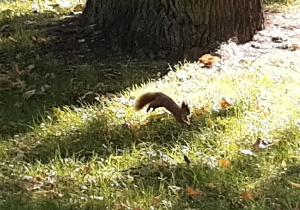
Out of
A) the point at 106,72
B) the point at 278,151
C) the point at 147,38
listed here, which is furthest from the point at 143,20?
the point at 278,151

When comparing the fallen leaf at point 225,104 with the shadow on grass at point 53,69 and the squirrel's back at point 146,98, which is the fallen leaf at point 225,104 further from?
the shadow on grass at point 53,69

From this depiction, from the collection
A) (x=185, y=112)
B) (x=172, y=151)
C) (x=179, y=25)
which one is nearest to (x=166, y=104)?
(x=185, y=112)

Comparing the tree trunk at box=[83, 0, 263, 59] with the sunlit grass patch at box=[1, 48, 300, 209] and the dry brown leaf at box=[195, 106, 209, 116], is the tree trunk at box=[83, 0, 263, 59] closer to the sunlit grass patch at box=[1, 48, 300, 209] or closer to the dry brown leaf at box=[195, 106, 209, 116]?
the sunlit grass patch at box=[1, 48, 300, 209]

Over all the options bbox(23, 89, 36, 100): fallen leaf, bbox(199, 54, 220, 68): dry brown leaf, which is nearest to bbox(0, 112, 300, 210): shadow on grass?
bbox(23, 89, 36, 100): fallen leaf

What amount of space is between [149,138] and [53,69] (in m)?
1.49

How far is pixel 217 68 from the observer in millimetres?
4551

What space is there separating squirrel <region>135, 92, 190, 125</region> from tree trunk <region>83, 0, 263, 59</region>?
3.76 feet

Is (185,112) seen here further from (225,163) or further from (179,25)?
(179,25)

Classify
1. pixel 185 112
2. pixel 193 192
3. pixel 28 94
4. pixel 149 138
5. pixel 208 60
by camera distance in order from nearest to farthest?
pixel 193 192
pixel 149 138
pixel 185 112
pixel 28 94
pixel 208 60

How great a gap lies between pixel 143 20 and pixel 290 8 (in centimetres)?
181

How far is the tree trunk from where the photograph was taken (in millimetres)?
4773

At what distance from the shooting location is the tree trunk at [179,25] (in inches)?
188

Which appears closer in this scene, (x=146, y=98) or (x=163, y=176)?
(x=163, y=176)

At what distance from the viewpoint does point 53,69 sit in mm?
4680
